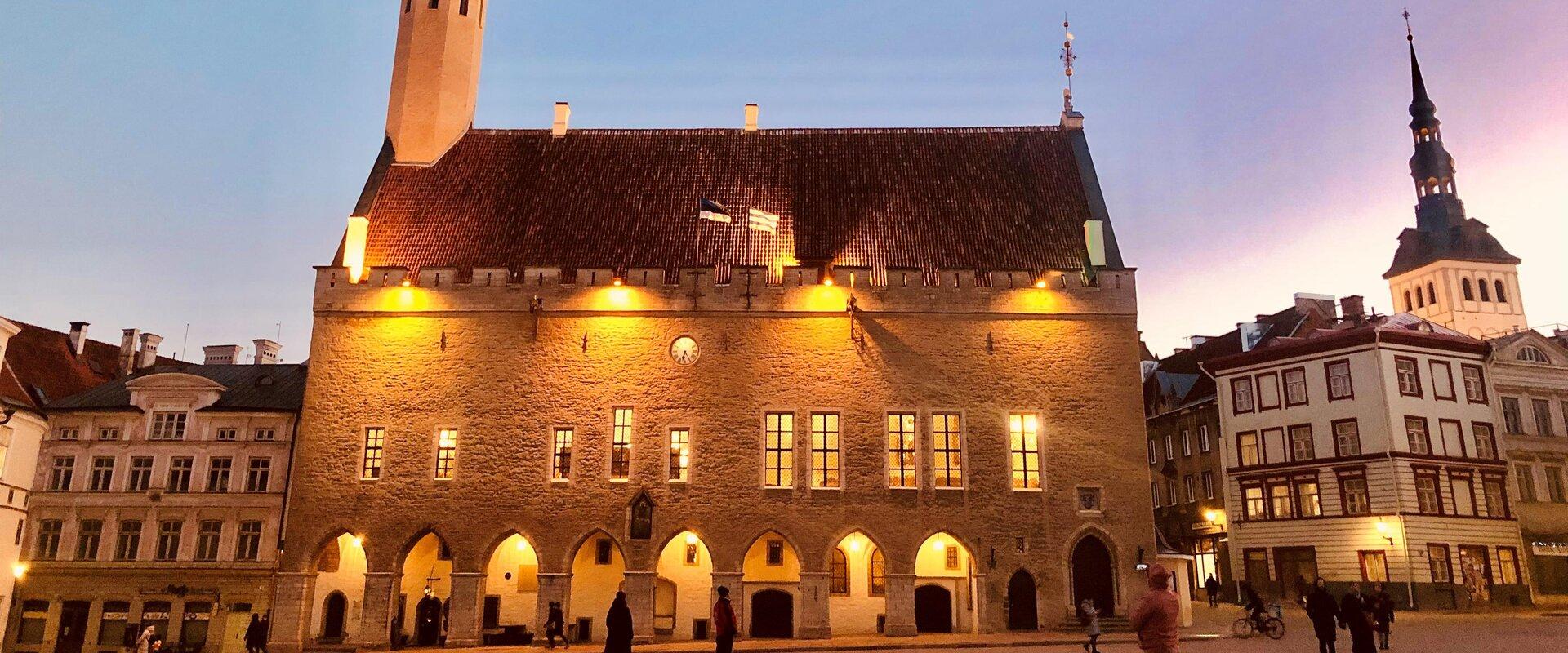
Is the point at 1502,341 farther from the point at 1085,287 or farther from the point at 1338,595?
the point at 1085,287

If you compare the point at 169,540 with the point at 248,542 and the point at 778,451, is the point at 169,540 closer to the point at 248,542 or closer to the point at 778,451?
the point at 248,542

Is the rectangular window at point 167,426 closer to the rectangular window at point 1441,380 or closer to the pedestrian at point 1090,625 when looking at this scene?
the pedestrian at point 1090,625

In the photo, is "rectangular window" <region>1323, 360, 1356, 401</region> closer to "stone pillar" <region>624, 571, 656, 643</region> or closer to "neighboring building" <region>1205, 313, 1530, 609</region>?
"neighboring building" <region>1205, 313, 1530, 609</region>

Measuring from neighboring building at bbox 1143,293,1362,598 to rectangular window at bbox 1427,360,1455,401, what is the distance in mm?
5042

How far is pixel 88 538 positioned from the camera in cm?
3503

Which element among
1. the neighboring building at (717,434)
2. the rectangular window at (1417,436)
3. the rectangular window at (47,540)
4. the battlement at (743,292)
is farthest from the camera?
the rectangular window at (1417,436)

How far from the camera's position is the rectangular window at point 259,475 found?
35.1m

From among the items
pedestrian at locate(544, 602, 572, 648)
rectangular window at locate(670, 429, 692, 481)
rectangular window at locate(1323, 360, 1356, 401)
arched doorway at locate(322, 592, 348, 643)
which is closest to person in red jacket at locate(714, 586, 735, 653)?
pedestrian at locate(544, 602, 572, 648)

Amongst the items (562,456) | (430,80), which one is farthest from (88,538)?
(430,80)

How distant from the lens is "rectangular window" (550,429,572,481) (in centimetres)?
3042

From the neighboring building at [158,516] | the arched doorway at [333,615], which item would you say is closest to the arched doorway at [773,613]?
the arched doorway at [333,615]

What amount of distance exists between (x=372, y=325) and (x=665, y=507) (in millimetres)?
10367

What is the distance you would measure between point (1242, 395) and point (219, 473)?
38.7 meters

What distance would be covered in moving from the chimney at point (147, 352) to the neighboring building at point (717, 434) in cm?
Result: 1938
